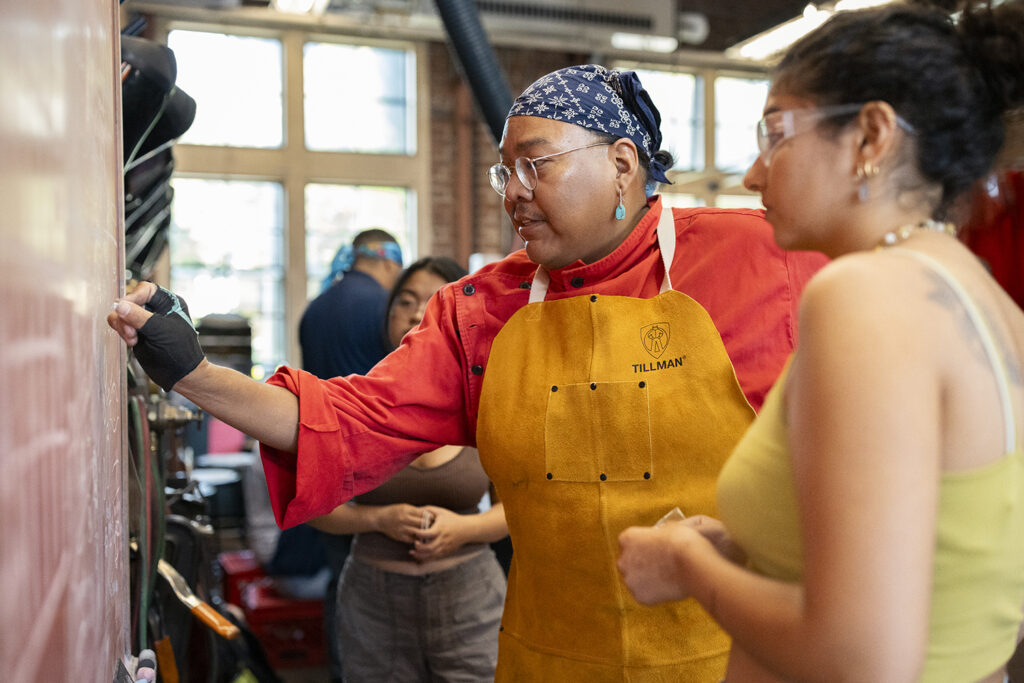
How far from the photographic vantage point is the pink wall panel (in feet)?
1.56

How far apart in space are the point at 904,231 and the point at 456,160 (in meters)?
6.96

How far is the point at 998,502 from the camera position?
716 mm

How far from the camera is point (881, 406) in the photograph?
661mm

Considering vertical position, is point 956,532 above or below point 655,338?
below

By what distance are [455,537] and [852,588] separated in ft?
5.10

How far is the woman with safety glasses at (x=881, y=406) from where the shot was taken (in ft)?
2.18

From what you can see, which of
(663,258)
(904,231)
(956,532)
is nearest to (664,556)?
(956,532)

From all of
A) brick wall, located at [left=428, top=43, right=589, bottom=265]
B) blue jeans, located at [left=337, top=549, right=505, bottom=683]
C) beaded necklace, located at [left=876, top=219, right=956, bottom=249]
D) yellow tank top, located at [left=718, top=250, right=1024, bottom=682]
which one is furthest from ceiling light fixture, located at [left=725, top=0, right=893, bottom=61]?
yellow tank top, located at [left=718, top=250, right=1024, bottom=682]

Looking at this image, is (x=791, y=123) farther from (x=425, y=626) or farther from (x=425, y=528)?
(x=425, y=626)

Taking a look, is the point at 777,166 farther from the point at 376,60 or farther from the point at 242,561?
the point at 376,60

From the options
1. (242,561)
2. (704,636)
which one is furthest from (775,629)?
(242,561)

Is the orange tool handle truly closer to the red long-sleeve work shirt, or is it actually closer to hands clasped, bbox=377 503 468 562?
the red long-sleeve work shirt

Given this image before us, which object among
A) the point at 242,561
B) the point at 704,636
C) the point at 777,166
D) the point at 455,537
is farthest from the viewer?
the point at 242,561

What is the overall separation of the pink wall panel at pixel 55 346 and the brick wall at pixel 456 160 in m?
6.47
